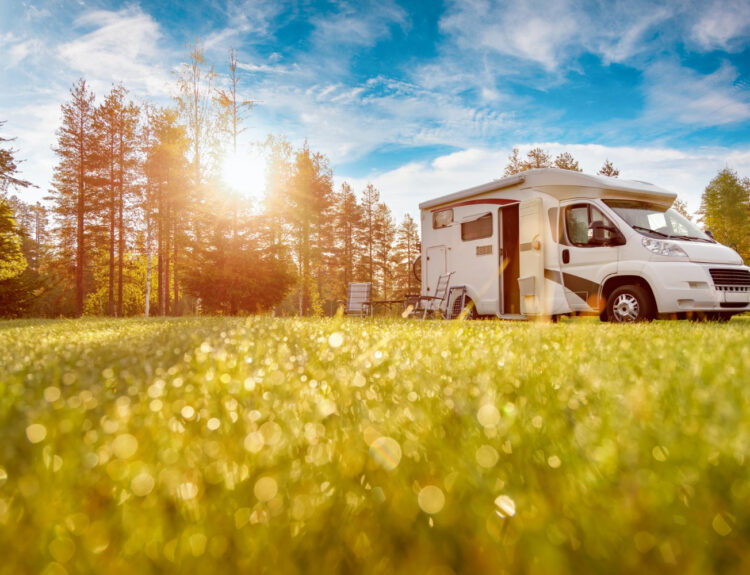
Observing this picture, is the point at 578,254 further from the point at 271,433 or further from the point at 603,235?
the point at 271,433

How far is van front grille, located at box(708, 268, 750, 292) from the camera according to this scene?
783 centimetres

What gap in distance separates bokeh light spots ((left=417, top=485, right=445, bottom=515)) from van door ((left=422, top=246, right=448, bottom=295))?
11.0 m

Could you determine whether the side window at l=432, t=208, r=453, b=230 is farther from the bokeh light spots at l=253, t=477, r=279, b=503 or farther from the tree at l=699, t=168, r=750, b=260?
the tree at l=699, t=168, r=750, b=260

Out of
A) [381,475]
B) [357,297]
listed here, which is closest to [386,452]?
[381,475]

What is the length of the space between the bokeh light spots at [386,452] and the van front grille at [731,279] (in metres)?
8.66

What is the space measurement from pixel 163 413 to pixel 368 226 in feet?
144

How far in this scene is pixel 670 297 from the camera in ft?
25.2

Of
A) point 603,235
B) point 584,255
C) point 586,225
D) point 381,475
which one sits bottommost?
point 381,475

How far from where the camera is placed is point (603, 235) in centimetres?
863

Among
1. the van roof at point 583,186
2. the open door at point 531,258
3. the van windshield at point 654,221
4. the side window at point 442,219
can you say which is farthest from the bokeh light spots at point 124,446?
the side window at point 442,219

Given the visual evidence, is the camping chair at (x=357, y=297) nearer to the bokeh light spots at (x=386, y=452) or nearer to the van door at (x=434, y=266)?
the van door at (x=434, y=266)

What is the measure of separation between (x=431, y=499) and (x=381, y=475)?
0.17 metres

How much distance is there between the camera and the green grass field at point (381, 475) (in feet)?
2.27

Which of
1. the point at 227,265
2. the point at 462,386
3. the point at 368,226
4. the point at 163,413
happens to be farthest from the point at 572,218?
the point at 368,226
